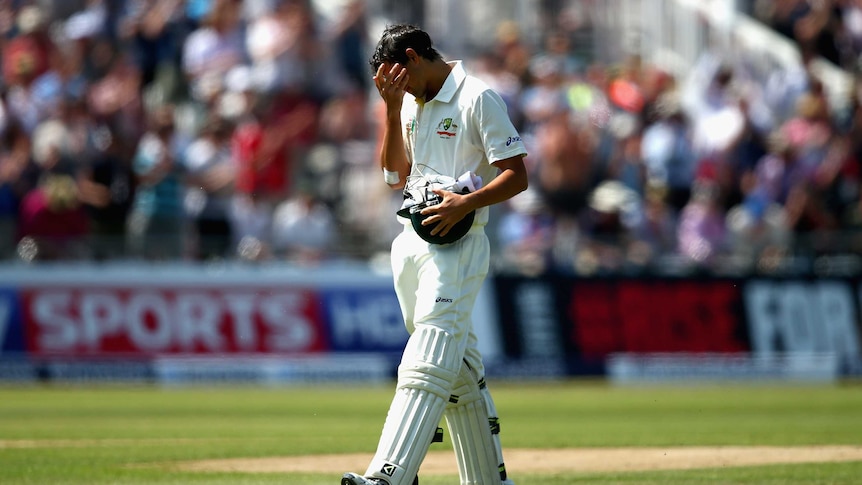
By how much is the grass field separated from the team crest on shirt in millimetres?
2376

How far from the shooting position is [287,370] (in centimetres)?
1753

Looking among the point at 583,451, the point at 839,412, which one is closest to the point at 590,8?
the point at 839,412

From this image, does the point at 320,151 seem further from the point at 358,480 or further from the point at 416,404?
the point at 358,480

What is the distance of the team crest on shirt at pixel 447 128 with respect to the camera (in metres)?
6.23

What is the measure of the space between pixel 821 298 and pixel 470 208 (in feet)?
42.3

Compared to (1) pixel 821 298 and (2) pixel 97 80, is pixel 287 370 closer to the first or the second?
(2) pixel 97 80

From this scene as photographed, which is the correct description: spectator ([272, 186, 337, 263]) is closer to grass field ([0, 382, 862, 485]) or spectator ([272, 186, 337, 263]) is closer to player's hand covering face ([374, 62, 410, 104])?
grass field ([0, 382, 862, 485])

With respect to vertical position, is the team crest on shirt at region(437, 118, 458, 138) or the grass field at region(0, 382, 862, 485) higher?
the team crest on shirt at region(437, 118, 458, 138)

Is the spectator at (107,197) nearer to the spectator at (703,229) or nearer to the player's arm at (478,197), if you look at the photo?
the spectator at (703,229)

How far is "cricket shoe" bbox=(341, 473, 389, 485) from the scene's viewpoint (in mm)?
5656

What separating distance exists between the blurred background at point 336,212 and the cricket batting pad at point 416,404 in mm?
11275

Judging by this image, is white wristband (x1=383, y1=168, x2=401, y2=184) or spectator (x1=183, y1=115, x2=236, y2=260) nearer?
white wristband (x1=383, y1=168, x2=401, y2=184)

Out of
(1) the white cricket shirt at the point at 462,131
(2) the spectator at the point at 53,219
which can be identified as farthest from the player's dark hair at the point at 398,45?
(2) the spectator at the point at 53,219

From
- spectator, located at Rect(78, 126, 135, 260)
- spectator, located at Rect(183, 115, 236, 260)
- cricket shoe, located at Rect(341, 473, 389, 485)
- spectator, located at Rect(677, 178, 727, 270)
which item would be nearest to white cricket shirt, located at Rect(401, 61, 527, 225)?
cricket shoe, located at Rect(341, 473, 389, 485)
